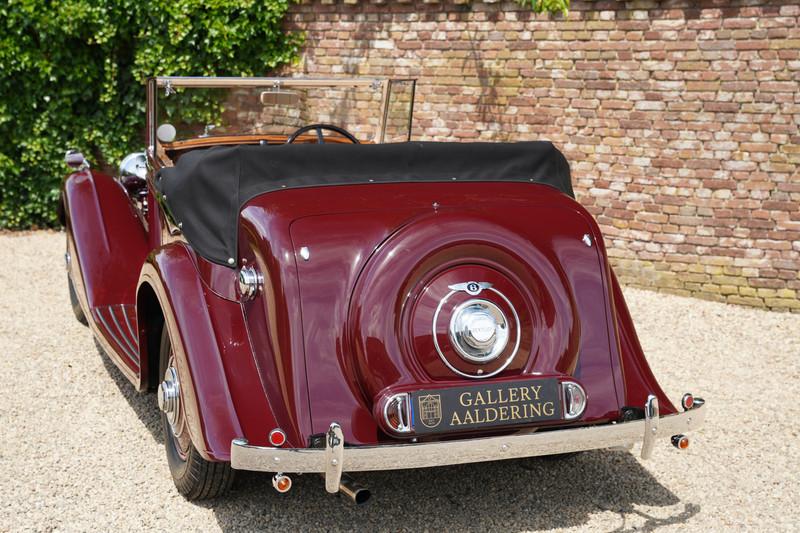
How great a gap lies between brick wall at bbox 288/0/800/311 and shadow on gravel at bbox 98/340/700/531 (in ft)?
10.6

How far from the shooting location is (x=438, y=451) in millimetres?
2842

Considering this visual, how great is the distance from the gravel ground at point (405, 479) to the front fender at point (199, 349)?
1.74ft

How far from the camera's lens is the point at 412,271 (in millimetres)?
2984

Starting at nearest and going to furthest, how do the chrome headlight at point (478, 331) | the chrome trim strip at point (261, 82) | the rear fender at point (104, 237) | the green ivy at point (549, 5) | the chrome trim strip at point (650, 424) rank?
the chrome headlight at point (478, 331) < the chrome trim strip at point (650, 424) < the rear fender at point (104, 237) < the chrome trim strip at point (261, 82) < the green ivy at point (549, 5)

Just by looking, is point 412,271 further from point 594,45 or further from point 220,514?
point 594,45

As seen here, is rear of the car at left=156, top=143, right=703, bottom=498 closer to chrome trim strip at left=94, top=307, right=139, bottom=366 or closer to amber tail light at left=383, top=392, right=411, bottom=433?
amber tail light at left=383, top=392, right=411, bottom=433

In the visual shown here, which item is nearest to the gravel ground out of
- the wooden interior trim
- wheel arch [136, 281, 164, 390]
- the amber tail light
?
wheel arch [136, 281, 164, 390]

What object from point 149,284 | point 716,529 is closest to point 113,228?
point 149,284

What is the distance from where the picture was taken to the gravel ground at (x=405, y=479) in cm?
339

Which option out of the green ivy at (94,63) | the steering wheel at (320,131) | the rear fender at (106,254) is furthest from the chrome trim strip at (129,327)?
the green ivy at (94,63)

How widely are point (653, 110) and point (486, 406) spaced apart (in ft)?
14.8

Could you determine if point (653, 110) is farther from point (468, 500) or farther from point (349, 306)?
point (349, 306)

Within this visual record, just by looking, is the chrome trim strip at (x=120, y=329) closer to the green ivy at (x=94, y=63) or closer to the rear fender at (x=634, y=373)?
the rear fender at (x=634, y=373)

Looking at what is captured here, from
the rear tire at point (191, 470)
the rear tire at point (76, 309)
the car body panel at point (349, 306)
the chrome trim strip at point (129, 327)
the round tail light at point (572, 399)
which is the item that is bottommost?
the rear tire at point (76, 309)
